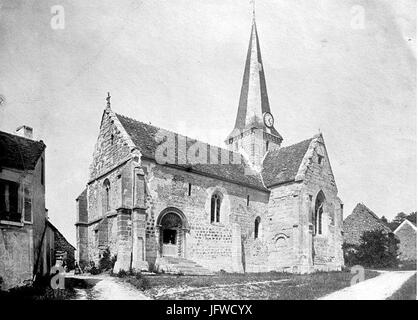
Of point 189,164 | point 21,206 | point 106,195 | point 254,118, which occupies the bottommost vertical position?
point 21,206

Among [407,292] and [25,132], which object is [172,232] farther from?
[407,292]

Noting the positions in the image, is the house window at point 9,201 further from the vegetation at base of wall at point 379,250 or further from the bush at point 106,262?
the vegetation at base of wall at point 379,250

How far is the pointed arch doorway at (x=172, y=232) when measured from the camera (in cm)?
2153

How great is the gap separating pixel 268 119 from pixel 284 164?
21.5 feet

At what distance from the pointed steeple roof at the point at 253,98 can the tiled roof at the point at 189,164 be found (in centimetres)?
568

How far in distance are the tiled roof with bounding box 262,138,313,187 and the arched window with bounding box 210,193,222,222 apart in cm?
462

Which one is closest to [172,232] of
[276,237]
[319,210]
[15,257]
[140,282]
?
[140,282]

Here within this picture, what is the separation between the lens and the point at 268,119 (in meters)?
34.2

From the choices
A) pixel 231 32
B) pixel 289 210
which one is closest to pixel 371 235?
pixel 289 210

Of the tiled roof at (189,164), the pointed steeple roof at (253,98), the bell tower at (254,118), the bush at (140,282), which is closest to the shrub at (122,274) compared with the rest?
the bush at (140,282)
